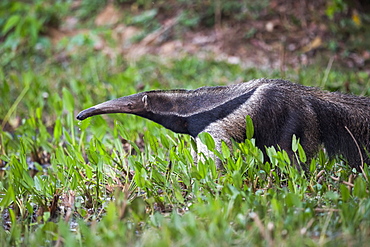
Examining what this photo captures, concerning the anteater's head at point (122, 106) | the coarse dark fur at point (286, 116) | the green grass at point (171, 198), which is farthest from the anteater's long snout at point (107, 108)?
the coarse dark fur at point (286, 116)

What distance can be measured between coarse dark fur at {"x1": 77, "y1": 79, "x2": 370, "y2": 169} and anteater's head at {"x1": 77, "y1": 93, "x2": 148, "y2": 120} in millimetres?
389

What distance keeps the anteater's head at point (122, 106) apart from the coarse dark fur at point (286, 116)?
389 mm

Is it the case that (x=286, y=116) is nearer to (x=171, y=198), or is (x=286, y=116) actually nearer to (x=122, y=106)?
(x=171, y=198)

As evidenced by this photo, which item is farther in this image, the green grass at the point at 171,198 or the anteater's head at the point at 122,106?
the anteater's head at the point at 122,106

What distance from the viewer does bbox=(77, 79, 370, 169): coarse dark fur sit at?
417 centimetres

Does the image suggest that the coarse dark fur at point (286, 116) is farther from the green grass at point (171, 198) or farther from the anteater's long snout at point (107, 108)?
the anteater's long snout at point (107, 108)

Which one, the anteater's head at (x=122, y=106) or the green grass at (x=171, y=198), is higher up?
the anteater's head at (x=122, y=106)

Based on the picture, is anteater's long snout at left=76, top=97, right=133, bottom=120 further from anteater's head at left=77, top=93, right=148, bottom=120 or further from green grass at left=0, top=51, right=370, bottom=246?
green grass at left=0, top=51, right=370, bottom=246

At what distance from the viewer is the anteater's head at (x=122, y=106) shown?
453cm

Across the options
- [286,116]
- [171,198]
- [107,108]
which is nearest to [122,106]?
[107,108]

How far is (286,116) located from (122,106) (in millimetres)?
1380

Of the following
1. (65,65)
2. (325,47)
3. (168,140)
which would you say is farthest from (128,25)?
(168,140)

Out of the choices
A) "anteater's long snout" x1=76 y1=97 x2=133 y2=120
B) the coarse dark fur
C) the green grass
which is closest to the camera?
the green grass

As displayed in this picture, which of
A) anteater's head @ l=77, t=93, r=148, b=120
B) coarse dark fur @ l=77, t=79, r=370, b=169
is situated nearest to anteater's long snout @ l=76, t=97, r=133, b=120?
anteater's head @ l=77, t=93, r=148, b=120
